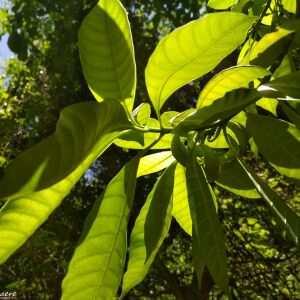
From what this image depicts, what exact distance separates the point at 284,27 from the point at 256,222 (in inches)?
118

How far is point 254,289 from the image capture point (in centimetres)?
304

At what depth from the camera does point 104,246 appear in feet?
1.70

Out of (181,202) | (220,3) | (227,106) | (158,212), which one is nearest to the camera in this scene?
(227,106)

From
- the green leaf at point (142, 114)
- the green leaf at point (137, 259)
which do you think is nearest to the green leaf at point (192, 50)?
the green leaf at point (142, 114)

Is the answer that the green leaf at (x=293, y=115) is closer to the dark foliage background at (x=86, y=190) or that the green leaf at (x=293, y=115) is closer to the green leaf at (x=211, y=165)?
the green leaf at (x=211, y=165)

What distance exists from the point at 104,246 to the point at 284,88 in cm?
24

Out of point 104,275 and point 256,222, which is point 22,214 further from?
point 256,222

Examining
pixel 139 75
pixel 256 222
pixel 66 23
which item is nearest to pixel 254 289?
pixel 256 222

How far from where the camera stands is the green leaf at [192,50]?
50 centimetres

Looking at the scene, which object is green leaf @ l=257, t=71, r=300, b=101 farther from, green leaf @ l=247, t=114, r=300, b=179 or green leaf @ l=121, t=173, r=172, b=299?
green leaf @ l=121, t=173, r=172, b=299

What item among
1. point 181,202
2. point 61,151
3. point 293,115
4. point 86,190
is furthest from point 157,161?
point 86,190

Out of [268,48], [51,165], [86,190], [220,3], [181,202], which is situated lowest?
[51,165]

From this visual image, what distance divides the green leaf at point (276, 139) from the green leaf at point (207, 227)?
8 cm

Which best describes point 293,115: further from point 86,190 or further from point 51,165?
point 86,190
